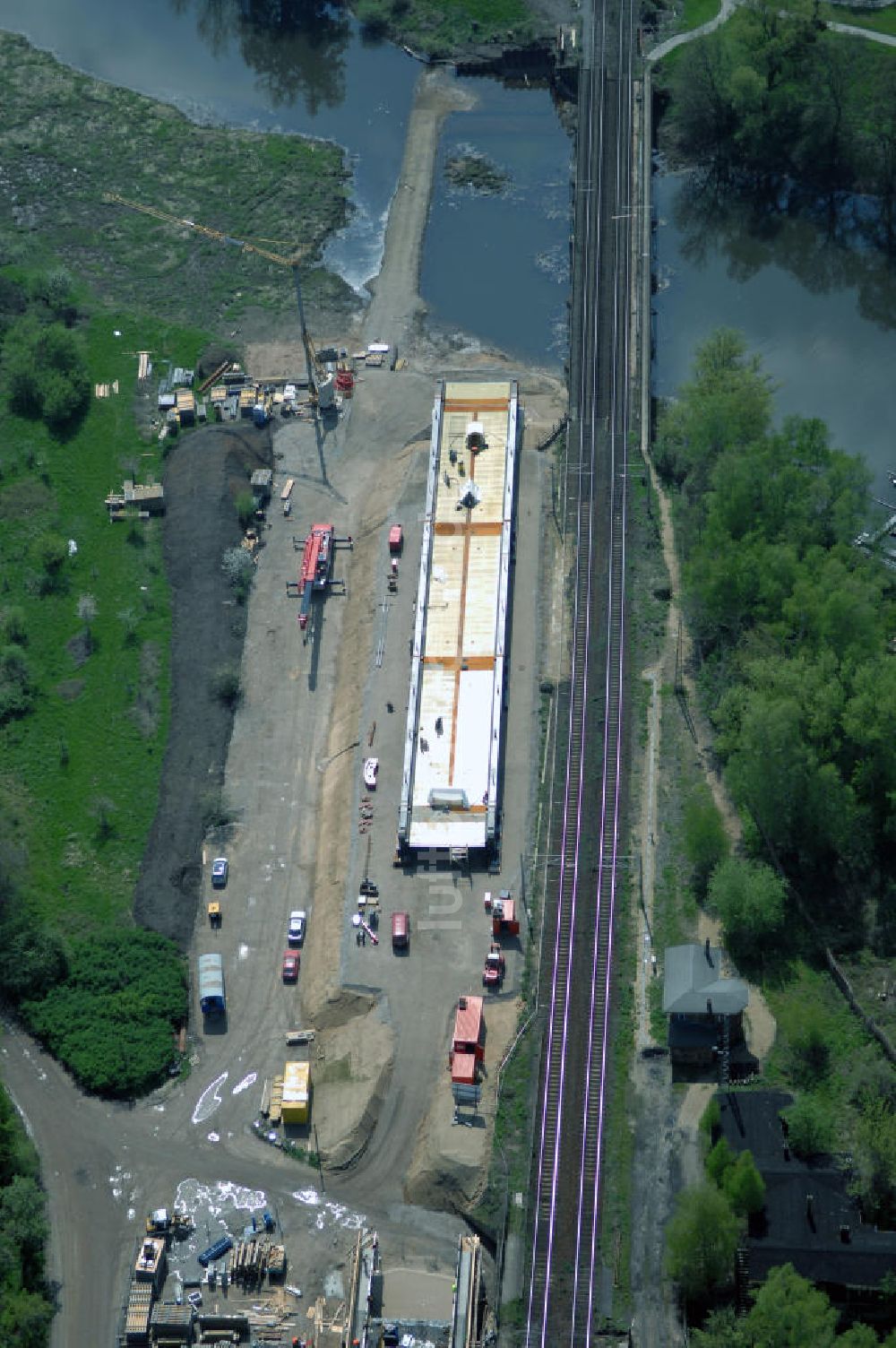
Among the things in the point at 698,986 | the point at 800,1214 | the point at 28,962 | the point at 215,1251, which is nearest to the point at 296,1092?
the point at 215,1251

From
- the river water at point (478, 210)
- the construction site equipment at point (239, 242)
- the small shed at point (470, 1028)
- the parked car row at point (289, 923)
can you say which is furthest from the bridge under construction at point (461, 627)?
the river water at point (478, 210)

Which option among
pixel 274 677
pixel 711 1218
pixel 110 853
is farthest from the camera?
pixel 274 677

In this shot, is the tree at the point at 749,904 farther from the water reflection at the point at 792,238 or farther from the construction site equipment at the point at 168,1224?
the water reflection at the point at 792,238

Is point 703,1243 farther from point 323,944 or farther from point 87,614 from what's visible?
point 87,614

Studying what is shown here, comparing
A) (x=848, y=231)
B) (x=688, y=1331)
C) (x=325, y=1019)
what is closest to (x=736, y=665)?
(x=325, y=1019)

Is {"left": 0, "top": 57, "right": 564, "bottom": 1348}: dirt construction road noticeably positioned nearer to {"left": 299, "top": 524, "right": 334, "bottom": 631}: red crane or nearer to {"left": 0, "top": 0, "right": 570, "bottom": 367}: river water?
{"left": 299, "top": 524, "right": 334, "bottom": 631}: red crane

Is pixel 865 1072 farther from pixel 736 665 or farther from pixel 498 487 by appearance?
pixel 498 487
